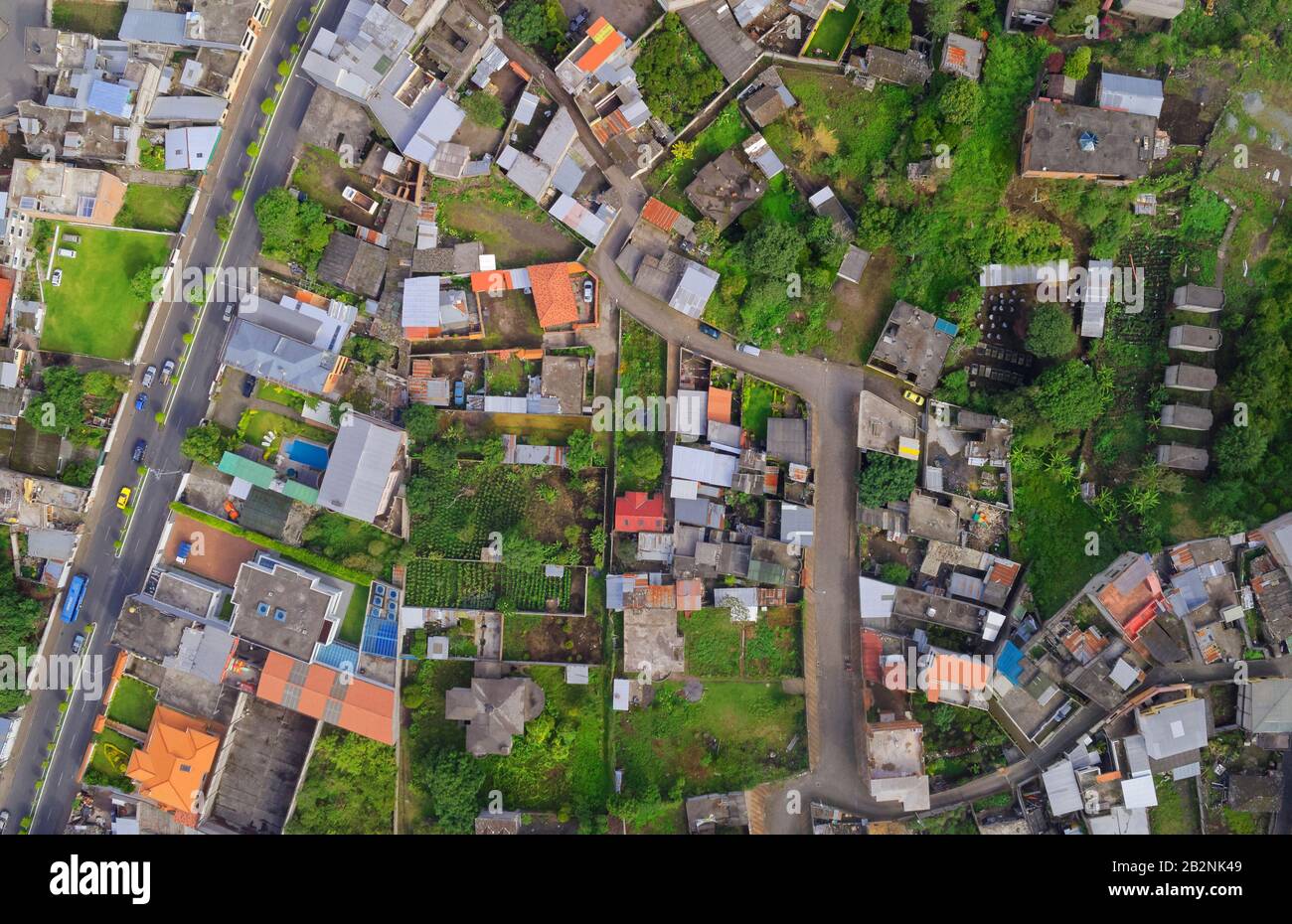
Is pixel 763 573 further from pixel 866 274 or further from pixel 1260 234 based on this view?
pixel 1260 234

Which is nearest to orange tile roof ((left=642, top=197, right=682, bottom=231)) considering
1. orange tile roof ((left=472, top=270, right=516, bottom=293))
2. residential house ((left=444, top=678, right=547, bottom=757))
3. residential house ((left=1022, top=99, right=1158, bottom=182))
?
orange tile roof ((left=472, top=270, right=516, bottom=293))

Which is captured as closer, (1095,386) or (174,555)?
(1095,386)

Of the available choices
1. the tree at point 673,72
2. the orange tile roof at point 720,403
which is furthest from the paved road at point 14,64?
the orange tile roof at point 720,403

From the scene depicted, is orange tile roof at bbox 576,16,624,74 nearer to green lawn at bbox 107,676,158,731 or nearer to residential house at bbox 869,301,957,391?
residential house at bbox 869,301,957,391

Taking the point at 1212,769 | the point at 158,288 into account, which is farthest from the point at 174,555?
the point at 1212,769

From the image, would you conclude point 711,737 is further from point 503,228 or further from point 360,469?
point 503,228

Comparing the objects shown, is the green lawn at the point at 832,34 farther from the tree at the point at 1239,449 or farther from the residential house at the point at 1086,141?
the tree at the point at 1239,449
